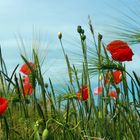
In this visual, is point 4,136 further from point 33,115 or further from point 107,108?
point 107,108

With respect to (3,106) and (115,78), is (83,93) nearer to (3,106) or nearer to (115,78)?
(115,78)

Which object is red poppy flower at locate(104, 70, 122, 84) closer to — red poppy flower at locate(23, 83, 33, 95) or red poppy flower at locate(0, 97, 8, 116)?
red poppy flower at locate(23, 83, 33, 95)

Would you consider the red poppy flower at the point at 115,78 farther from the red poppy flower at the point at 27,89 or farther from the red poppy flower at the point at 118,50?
the red poppy flower at the point at 27,89

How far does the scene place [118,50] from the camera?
2449mm

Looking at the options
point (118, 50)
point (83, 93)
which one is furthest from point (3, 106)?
point (118, 50)

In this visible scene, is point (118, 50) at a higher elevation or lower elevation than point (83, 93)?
higher

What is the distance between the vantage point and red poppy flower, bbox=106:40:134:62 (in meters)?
2.45

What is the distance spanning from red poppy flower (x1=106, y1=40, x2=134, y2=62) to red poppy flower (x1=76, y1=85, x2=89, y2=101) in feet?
1.14

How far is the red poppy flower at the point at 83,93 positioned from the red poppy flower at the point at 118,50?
35 centimetres

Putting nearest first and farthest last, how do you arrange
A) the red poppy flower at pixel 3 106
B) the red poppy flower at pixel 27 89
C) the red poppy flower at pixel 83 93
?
the red poppy flower at pixel 3 106
the red poppy flower at pixel 83 93
the red poppy flower at pixel 27 89

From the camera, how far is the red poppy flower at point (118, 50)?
245 centimetres

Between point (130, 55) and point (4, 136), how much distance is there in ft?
2.78

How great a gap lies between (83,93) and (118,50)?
410 mm

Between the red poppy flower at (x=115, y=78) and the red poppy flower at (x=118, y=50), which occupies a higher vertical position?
the red poppy flower at (x=118, y=50)
